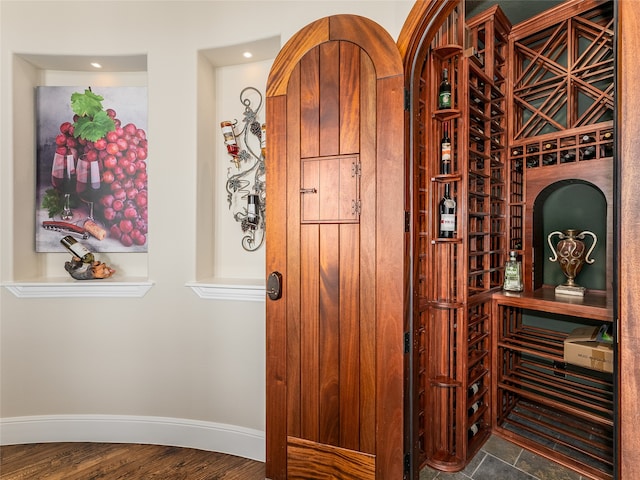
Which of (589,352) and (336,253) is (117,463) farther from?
(589,352)

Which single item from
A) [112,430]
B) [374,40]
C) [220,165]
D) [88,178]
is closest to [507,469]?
[374,40]

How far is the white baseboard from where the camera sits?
212cm

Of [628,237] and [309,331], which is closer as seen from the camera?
[628,237]

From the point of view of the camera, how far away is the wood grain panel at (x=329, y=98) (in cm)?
145

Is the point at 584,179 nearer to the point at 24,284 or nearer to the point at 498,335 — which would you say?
the point at 498,335

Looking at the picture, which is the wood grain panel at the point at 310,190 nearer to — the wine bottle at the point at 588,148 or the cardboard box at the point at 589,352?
the cardboard box at the point at 589,352

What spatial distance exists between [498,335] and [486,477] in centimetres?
85

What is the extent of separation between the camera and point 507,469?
1866 mm

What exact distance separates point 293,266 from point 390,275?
46cm

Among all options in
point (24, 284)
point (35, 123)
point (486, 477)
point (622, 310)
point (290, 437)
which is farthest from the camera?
point (35, 123)

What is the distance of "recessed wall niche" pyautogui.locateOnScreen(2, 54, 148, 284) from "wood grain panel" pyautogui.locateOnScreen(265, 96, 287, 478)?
4.01 feet

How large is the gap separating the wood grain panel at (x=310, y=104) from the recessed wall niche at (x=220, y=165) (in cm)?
84

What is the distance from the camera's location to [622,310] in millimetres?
920

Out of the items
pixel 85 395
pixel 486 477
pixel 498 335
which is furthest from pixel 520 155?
pixel 85 395
